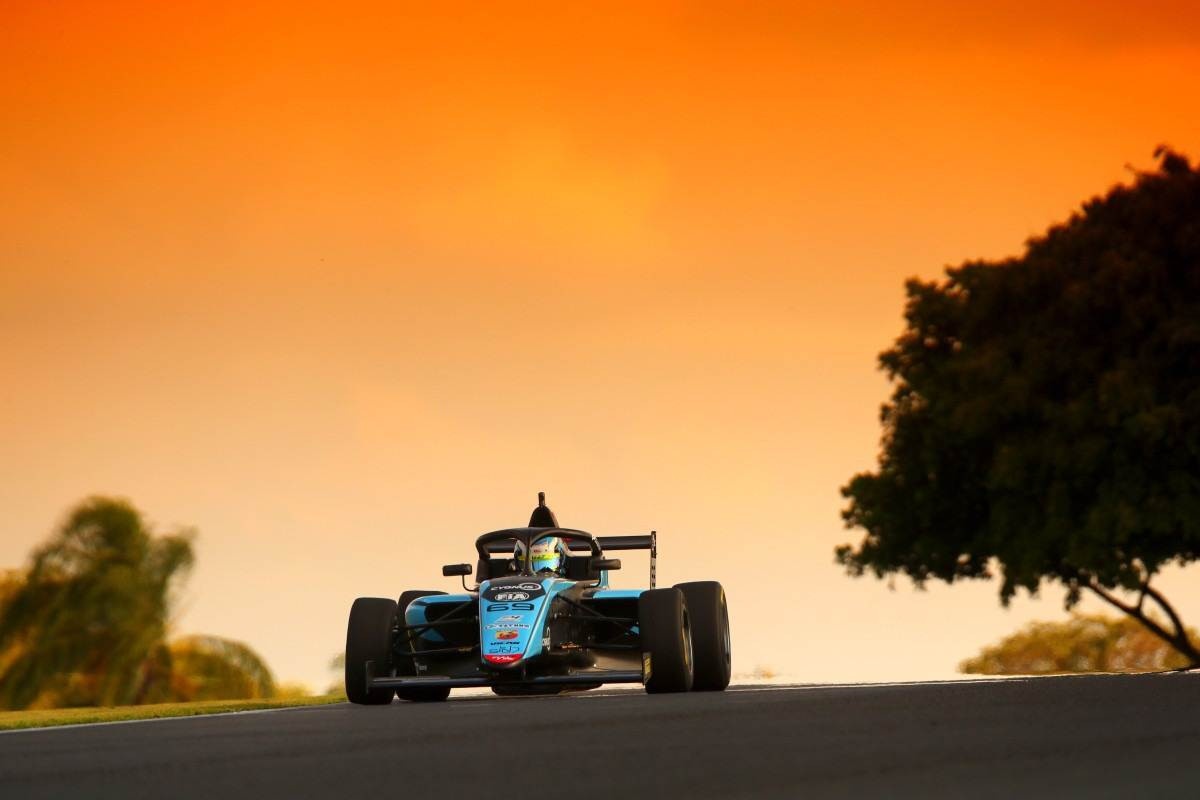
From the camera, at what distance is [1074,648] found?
81.2 meters

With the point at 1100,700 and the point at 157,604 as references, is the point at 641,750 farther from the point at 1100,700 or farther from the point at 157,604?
the point at 157,604

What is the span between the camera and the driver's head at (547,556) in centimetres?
1914

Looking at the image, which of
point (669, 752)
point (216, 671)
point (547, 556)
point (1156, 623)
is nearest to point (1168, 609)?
point (1156, 623)

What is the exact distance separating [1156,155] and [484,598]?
27.0 metres

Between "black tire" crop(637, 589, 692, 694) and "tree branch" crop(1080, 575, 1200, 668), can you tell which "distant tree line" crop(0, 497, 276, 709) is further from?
"black tire" crop(637, 589, 692, 694)

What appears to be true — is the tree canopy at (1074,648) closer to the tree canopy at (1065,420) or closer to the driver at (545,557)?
the tree canopy at (1065,420)

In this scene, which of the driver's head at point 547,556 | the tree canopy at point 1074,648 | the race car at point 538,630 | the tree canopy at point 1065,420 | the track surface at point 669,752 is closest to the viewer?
the track surface at point 669,752

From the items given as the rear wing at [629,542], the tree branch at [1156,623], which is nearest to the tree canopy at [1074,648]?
the tree branch at [1156,623]

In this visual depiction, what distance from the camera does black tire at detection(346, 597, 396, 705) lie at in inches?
709

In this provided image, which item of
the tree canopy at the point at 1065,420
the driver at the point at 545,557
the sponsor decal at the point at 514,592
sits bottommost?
the sponsor decal at the point at 514,592

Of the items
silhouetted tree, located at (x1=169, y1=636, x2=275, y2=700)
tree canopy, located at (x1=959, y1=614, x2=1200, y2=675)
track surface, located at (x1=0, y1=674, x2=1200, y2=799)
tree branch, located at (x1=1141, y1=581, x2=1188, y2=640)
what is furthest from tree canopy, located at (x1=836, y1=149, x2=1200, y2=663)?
tree canopy, located at (x1=959, y1=614, x2=1200, y2=675)

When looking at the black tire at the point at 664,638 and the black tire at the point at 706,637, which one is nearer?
the black tire at the point at 664,638

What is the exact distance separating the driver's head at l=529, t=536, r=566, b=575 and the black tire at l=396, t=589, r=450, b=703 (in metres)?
1.29

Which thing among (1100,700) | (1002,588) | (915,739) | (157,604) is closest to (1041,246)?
(1002,588)
